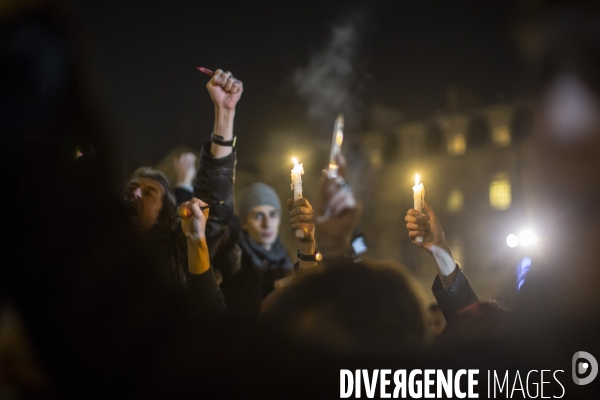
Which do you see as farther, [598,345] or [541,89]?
[541,89]

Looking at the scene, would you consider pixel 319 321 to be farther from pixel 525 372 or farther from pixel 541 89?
pixel 541 89

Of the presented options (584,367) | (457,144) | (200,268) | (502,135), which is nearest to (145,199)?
(200,268)

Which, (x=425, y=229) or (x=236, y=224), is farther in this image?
(x=236, y=224)

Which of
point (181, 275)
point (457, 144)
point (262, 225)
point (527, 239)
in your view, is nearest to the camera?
point (181, 275)

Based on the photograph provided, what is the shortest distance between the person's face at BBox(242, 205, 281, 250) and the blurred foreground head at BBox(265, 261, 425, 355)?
4.70 ft

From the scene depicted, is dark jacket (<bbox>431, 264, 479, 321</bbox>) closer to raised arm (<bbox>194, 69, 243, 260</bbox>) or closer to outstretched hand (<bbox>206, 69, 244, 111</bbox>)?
raised arm (<bbox>194, 69, 243, 260</bbox>)

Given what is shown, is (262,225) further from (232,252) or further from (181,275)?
(181,275)

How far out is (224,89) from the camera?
373cm

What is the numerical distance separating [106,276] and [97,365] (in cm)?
55

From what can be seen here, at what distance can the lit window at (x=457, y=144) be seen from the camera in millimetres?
20562

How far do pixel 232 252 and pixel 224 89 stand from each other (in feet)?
3.86

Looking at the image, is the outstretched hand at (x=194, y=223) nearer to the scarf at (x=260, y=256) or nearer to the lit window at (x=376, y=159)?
the scarf at (x=260, y=256)

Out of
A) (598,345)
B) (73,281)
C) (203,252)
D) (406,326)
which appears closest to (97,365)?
(73,281)

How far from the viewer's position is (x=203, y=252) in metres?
3.32
